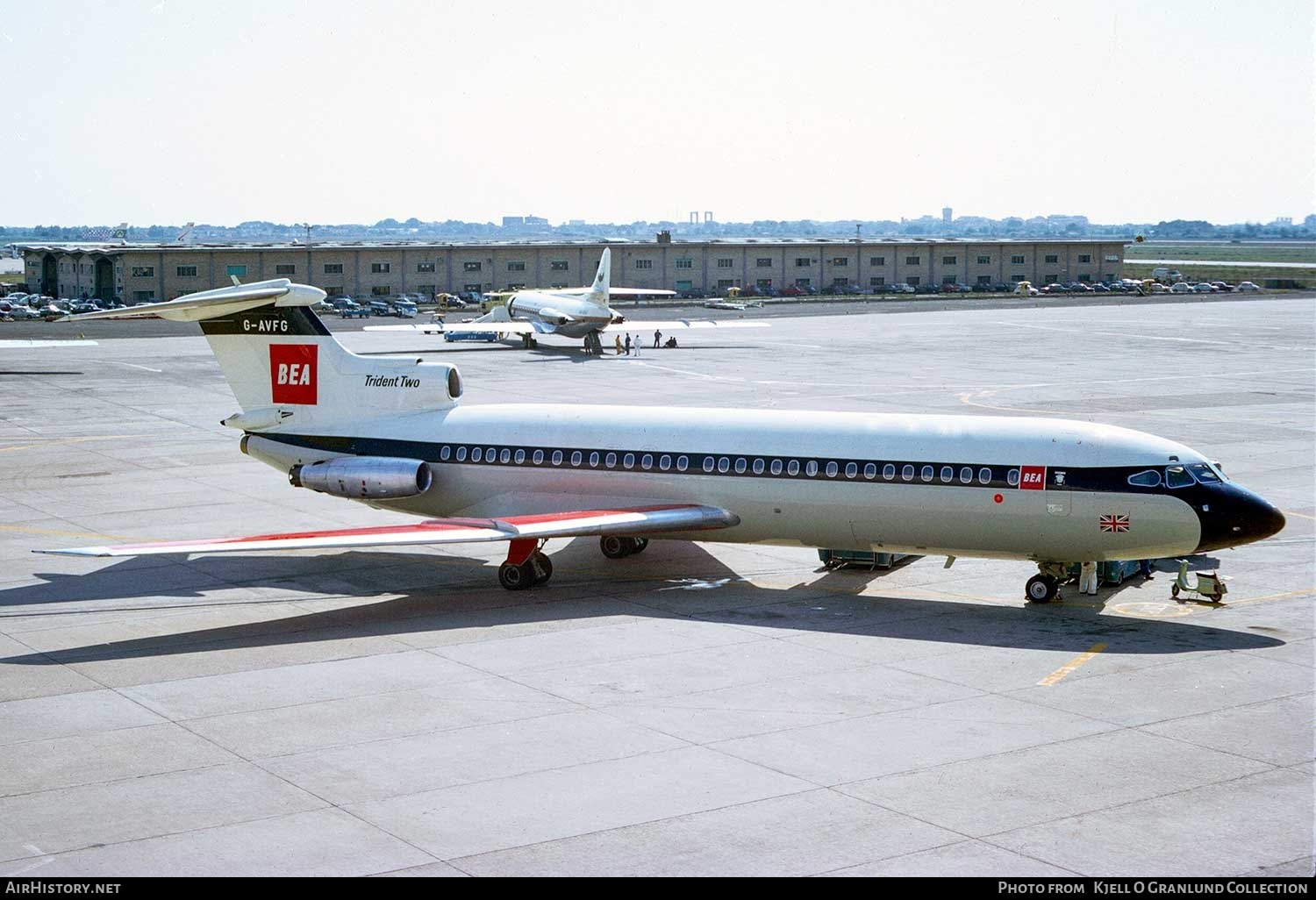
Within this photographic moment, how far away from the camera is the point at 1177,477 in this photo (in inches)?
989

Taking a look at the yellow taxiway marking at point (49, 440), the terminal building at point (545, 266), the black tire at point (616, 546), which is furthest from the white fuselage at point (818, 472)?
the terminal building at point (545, 266)

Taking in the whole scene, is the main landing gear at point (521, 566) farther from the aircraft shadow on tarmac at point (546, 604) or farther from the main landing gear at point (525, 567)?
the aircraft shadow on tarmac at point (546, 604)

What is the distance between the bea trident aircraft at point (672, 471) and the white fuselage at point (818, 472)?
0.04 meters

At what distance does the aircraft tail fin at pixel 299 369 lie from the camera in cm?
3127

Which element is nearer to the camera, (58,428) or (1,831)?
(1,831)

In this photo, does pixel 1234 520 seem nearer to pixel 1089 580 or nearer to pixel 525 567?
pixel 1089 580

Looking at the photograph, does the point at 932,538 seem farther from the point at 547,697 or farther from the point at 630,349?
the point at 630,349

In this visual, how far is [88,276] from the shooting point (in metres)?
136

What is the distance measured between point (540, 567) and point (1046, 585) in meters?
9.39

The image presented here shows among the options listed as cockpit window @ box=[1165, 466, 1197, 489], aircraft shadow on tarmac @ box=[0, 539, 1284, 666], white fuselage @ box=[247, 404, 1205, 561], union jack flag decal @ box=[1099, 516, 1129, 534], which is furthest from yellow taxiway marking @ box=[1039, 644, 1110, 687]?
cockpit window @ box=[1165, 466, 1197, 489]

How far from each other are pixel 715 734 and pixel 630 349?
2697 inches

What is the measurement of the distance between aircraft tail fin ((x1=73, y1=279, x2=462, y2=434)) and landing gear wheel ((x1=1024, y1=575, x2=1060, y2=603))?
1246 centimetres

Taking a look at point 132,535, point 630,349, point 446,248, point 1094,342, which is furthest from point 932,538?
point 446,248

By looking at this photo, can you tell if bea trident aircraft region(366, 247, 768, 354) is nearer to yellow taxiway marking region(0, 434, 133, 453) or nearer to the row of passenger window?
yellow taxiway marking region(0, 434, 133, 453)
